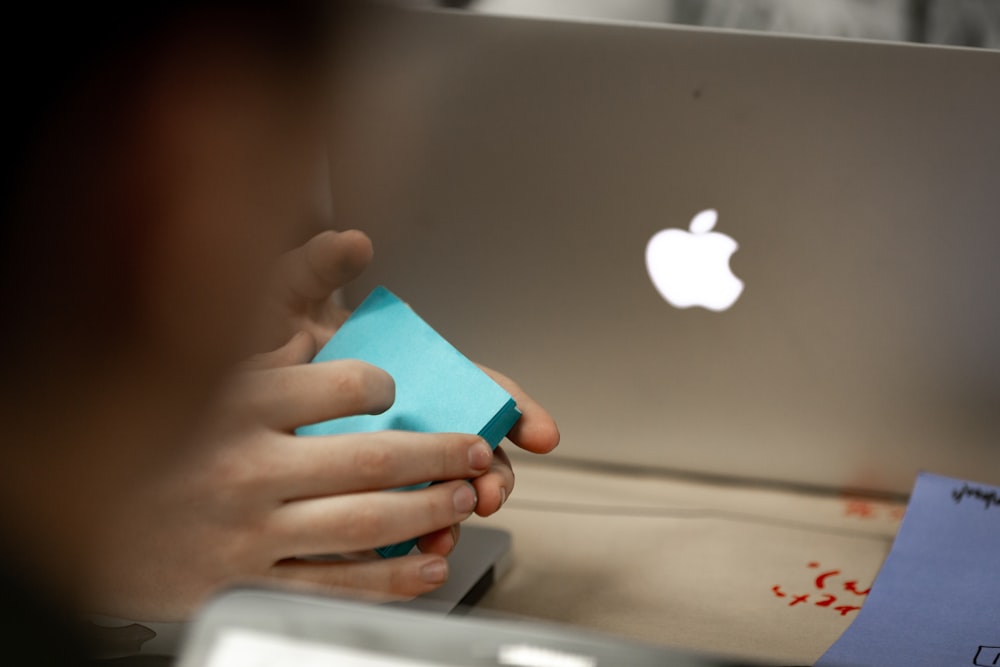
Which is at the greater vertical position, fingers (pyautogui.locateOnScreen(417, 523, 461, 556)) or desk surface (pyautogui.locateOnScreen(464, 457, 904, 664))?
desk surface (pyautogui.locateOnScreen(464, 457, 904, 664))

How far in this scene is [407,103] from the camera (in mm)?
635

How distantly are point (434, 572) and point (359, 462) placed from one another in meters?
0.07

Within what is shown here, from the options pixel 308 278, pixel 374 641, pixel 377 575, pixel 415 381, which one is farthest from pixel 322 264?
pixel 374 641

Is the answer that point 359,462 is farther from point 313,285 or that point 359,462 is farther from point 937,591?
point 937,591

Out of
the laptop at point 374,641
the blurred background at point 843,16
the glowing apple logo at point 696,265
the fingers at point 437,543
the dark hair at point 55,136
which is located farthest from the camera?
the blurred background at point 843,16

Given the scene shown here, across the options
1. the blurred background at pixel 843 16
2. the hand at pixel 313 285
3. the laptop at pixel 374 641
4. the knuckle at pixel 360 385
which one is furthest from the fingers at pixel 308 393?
the blurred background at pixel 843 16

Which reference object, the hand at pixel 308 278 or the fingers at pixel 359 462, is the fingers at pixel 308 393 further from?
the hand at pixel 308 278

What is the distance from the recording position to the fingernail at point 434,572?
48 cm

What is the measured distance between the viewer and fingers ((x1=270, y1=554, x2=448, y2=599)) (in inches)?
18.7

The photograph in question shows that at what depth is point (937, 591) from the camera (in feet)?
1.75

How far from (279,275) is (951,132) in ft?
1.38

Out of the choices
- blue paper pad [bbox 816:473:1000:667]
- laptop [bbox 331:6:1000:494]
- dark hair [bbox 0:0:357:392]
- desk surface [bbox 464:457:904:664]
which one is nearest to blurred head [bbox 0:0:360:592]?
dark hair [bbox 0:0:357:392]

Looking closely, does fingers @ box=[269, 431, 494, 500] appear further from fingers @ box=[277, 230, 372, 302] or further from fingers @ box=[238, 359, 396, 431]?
fingers @ box=[277, 230, 372, 302]

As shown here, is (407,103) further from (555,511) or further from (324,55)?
(555,511)
